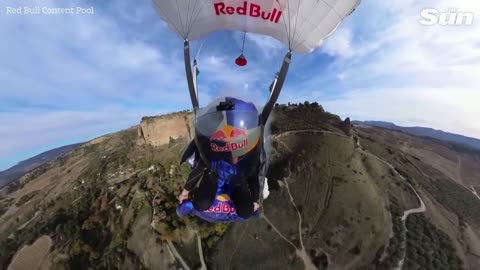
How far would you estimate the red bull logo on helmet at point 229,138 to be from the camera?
6.47 m

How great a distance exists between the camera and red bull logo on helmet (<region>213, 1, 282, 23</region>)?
9883 millimetres

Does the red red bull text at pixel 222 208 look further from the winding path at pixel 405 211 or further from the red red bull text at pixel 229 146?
the winding path at pixel 405 211

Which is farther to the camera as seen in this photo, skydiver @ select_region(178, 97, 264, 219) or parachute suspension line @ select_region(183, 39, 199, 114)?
parachute suspension line @ select_region(183, 39, 199, 114)

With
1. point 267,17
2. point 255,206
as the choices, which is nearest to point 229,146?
point 255,206

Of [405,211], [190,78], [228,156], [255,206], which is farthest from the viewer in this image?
[405,211]

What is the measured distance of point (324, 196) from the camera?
58.9 meters

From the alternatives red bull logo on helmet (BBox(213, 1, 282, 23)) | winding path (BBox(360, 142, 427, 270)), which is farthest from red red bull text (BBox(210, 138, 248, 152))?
winding path (BBox(360, 142, 427, 270))

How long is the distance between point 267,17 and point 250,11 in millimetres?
568

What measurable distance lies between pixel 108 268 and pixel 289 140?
145 ft

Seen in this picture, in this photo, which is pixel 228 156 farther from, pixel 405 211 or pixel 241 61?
pixel 405 211

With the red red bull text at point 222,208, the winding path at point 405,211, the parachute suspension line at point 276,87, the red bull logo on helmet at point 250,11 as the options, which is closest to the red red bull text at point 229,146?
the parachute suspension line at point 276,87

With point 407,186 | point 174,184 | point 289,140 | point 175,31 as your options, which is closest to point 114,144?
point 174,184

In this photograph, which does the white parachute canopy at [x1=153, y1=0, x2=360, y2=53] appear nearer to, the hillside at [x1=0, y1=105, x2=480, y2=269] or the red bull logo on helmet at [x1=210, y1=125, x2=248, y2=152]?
the red bull logo on helmet at [x1=210, y1=125, x2=248, y2=152]

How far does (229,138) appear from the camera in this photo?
6508 millimetres
